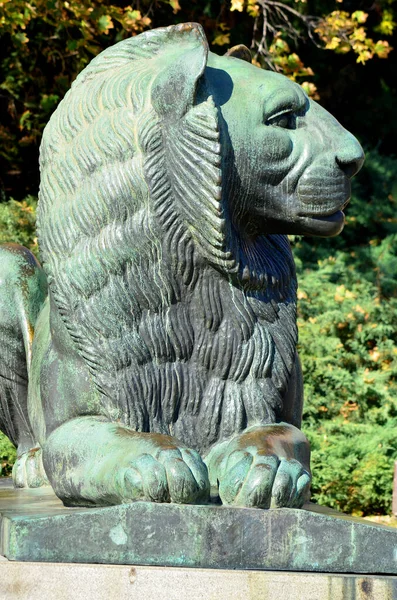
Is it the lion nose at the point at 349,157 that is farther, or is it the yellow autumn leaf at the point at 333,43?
the yellow autumn leaf at the point at 333,43

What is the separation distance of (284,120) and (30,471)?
1512mm

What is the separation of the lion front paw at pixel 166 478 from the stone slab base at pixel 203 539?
0.03 meters

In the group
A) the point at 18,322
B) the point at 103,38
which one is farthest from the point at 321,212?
the point at 103,38

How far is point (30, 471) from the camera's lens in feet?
13.3

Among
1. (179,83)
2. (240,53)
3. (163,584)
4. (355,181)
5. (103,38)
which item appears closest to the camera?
(163,584)

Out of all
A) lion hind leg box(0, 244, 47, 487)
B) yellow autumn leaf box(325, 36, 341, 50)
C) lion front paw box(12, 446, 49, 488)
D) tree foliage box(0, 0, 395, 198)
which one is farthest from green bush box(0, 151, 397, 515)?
lion front paw box(12, 446, 49, 488)

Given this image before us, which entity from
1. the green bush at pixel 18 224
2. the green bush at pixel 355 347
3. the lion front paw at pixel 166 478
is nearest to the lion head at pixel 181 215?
the lion front paw at pixel 166 478

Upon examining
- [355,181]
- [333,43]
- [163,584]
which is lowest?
[355,181]

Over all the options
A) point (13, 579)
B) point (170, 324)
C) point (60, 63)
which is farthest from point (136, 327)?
point (60, 63)

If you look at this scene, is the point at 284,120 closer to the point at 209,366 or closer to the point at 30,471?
the point at 209,366

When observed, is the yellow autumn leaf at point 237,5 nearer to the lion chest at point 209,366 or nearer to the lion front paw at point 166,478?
the lion chest at point 209,366

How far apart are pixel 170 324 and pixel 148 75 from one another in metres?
0.76

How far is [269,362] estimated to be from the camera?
3.60m

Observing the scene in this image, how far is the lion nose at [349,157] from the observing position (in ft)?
11.7
